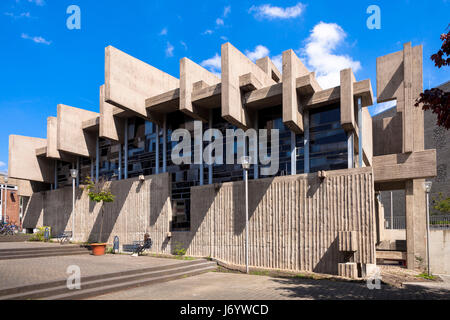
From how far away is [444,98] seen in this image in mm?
6770

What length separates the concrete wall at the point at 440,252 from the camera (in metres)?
17.8

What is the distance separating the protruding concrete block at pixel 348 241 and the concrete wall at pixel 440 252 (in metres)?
8.87

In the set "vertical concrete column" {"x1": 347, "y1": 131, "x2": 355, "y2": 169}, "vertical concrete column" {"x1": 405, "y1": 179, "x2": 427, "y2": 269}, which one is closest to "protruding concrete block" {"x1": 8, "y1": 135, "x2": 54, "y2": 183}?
"vertical concrete column" {"x1": 347, "y1": 131, "x2": 355, "y2": 169}

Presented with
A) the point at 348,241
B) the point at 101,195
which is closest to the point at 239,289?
the point at 348,241

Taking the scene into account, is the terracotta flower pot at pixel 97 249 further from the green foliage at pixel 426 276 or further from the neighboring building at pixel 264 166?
the green foliage at pixel 426 276

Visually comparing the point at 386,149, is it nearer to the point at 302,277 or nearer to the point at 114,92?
the point at 302,277

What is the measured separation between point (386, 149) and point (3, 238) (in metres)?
26.2

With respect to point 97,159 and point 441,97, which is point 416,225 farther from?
point 97,159

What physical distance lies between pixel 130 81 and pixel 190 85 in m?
3.34

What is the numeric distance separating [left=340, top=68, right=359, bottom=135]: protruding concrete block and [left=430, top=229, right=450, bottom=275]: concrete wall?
9.42 m

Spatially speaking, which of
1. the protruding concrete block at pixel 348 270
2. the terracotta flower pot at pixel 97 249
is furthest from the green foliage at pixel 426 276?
the terracotta flower pot at pixel 97 249

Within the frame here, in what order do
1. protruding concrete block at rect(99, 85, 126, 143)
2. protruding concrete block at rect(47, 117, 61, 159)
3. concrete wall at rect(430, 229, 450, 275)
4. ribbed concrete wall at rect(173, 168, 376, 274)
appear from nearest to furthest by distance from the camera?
ribbed concrete wall at rect(173, 168, 376, 274), concrete wall at rect(430, 229, 450, 275), protruding concrete block at rect(99, 85, 126, 143), protruding concrete block at rect(47, 117, 61, 159)

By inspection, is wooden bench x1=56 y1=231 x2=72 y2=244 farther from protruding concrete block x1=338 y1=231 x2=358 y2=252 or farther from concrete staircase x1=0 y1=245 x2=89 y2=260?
protruding concrete block x1=338 y1=231 x2=358 y2=252

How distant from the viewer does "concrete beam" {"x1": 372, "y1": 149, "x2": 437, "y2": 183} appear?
16.1 meters
